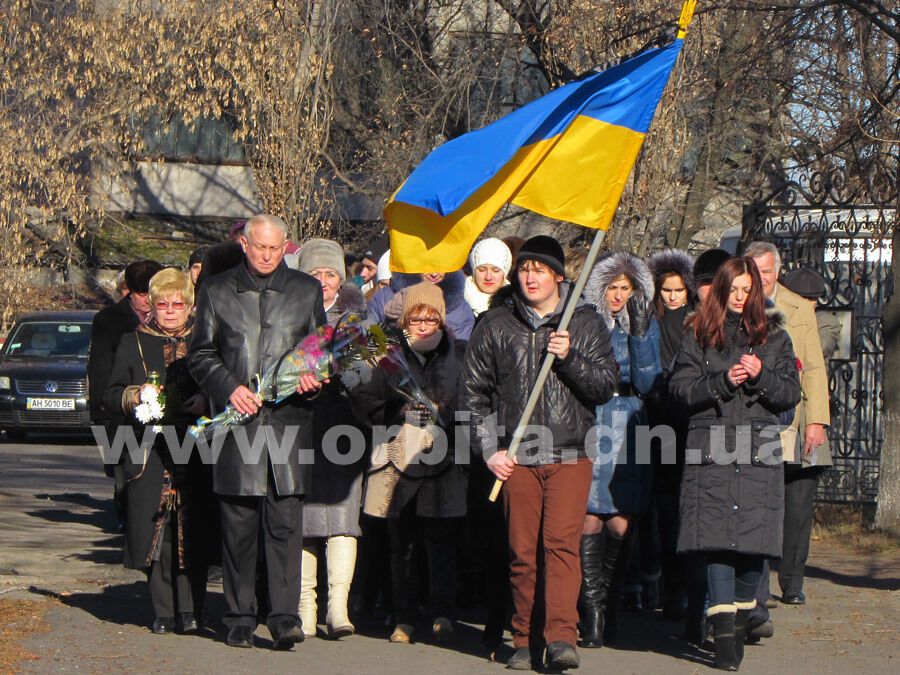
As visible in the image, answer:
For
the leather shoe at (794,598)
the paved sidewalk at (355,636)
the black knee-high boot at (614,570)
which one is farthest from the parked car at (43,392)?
the black knee-high boot at (614,570)

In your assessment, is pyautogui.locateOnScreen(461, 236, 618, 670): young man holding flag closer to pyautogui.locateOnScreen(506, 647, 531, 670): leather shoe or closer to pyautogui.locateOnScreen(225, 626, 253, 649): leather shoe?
pyautogui.locateOnScreen(506, 647, 531, 670): leather shoe

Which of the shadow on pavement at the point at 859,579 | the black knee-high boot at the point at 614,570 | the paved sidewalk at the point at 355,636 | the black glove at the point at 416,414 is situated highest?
the black glove at the point at 416,414

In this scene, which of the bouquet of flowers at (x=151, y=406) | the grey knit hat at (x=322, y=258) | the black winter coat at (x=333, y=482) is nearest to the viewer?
the bouquet of flowers at (x=151, y=406)

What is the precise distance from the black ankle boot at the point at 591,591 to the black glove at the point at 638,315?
1.07 metres

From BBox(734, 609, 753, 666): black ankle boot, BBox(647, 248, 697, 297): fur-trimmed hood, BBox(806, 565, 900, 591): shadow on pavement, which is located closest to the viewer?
BBox(734, 609, 753, 666): black ankle boot

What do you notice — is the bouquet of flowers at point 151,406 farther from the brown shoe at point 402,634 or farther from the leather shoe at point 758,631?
the leather shoe at point 758,631

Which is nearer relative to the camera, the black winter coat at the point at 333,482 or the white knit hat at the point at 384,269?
the black winter coat at the point at 333,482

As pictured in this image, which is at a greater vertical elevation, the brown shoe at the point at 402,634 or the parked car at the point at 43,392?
the parked car at the point at 43,392

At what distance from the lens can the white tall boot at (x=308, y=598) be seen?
7621 millimetres

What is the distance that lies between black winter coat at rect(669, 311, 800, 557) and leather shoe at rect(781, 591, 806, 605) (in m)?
2.05

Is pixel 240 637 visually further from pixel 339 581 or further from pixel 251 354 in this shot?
pixel 251 354

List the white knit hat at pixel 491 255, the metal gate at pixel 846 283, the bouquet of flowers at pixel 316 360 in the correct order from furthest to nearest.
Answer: the metal gate at pixel 846 283, the white knit hat at pixel 491 255, the bouquet of flowers at pixel 316 360

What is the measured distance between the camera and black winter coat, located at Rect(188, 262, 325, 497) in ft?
23.2

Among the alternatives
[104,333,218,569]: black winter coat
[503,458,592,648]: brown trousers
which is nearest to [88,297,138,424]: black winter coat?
[104,333,218,569]: black winter coat
